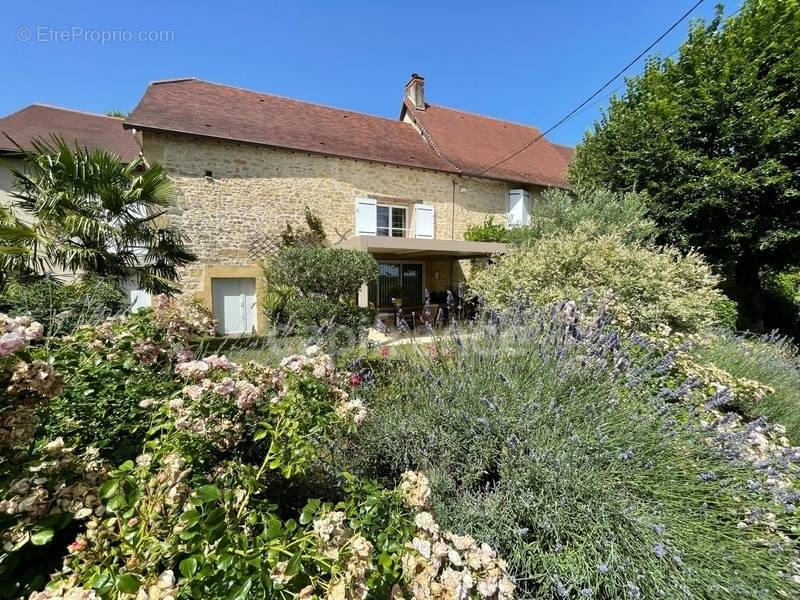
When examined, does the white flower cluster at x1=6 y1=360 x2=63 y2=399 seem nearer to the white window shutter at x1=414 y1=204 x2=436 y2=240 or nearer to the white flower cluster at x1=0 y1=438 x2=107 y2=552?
the white flower cluster at x1=0 y1=438 x2=107 y2=552

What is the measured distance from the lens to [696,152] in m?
9.56

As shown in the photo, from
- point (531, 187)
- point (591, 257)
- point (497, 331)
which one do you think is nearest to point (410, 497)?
point (497, 331)

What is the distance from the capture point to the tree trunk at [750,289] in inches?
438

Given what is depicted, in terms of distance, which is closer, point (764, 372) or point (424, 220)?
point (764, 372)

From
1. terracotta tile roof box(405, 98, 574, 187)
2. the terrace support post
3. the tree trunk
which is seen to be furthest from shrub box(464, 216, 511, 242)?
the tree trunk

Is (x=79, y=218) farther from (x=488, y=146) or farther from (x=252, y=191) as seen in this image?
(x=488, y=146)

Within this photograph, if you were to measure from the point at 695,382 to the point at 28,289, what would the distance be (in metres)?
8.27

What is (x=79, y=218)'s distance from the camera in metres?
5.95

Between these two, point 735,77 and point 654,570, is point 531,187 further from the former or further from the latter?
point 654,570

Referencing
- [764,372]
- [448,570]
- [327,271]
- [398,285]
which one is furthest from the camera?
[398,285]

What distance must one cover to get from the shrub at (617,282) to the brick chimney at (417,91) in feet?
37.1

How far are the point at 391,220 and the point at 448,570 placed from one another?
12.3 meters

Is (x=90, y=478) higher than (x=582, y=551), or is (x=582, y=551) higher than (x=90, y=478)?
(x=90, y=478)

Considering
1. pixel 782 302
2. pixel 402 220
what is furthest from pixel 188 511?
pixel 782 302
